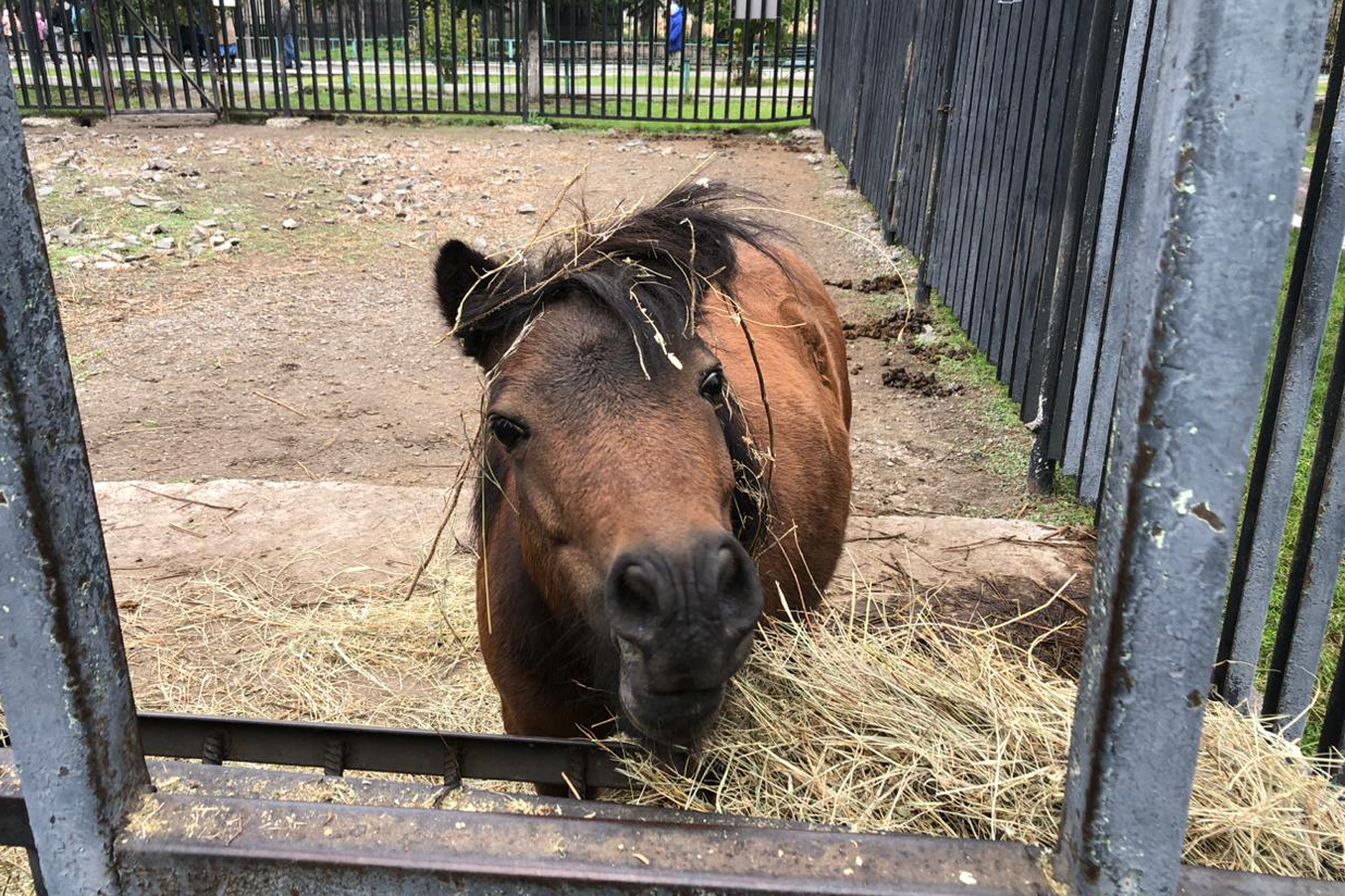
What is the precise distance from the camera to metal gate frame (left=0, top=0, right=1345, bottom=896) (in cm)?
101

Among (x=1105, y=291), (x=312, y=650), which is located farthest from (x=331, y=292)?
(x=1105, y=291)

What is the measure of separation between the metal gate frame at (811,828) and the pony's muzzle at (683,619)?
26cm

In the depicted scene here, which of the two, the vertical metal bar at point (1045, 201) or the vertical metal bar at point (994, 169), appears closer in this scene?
the vertical metal bar at point (1045, 201)

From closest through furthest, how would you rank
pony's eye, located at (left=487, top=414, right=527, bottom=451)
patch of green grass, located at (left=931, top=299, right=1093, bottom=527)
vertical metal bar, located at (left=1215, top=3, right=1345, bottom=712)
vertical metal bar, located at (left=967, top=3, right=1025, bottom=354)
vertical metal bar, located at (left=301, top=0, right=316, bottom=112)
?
pony's eye, located at (left=487, top=414, right=527, bottom=451) → vertical metal bar, located at (left=1215, top=3, right=1345, bottom=712) → patch of green grass, located at (left=931, top=299, right=1093, bottom=527) → vertical metal bar, located at (left=967, top=3, right=1025, bottom=354) → vertical metal bar, located at (left=301, top=0, right=316, bottom=112)

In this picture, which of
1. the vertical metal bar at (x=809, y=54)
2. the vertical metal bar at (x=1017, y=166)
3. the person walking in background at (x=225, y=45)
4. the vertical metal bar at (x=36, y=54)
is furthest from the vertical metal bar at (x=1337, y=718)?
the person walking in background at (x=225, y=45)

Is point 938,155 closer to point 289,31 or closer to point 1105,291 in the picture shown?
point 1105,291

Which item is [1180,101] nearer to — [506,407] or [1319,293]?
[506,407]

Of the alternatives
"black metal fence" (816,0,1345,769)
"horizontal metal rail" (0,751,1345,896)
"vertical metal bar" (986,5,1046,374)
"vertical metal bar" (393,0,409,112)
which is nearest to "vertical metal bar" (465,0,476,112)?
"vertical metal bar" (393,0,409,112)

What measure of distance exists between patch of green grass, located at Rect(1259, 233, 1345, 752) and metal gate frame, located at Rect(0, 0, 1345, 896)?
62.4 inches

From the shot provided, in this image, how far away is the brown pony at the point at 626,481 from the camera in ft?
5.77

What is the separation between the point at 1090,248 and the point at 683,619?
14.2 ft

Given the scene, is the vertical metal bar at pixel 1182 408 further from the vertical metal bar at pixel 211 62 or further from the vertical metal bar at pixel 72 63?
the vertical metal bar at pixel 72 63

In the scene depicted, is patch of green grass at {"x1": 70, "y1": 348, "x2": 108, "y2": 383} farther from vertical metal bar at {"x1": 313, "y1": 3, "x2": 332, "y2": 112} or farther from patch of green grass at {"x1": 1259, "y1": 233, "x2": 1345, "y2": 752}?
vertical metal bar at {"x1": 313, "y1": 3, "x2": 332, "y2": 112}

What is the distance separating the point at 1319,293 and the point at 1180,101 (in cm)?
193
